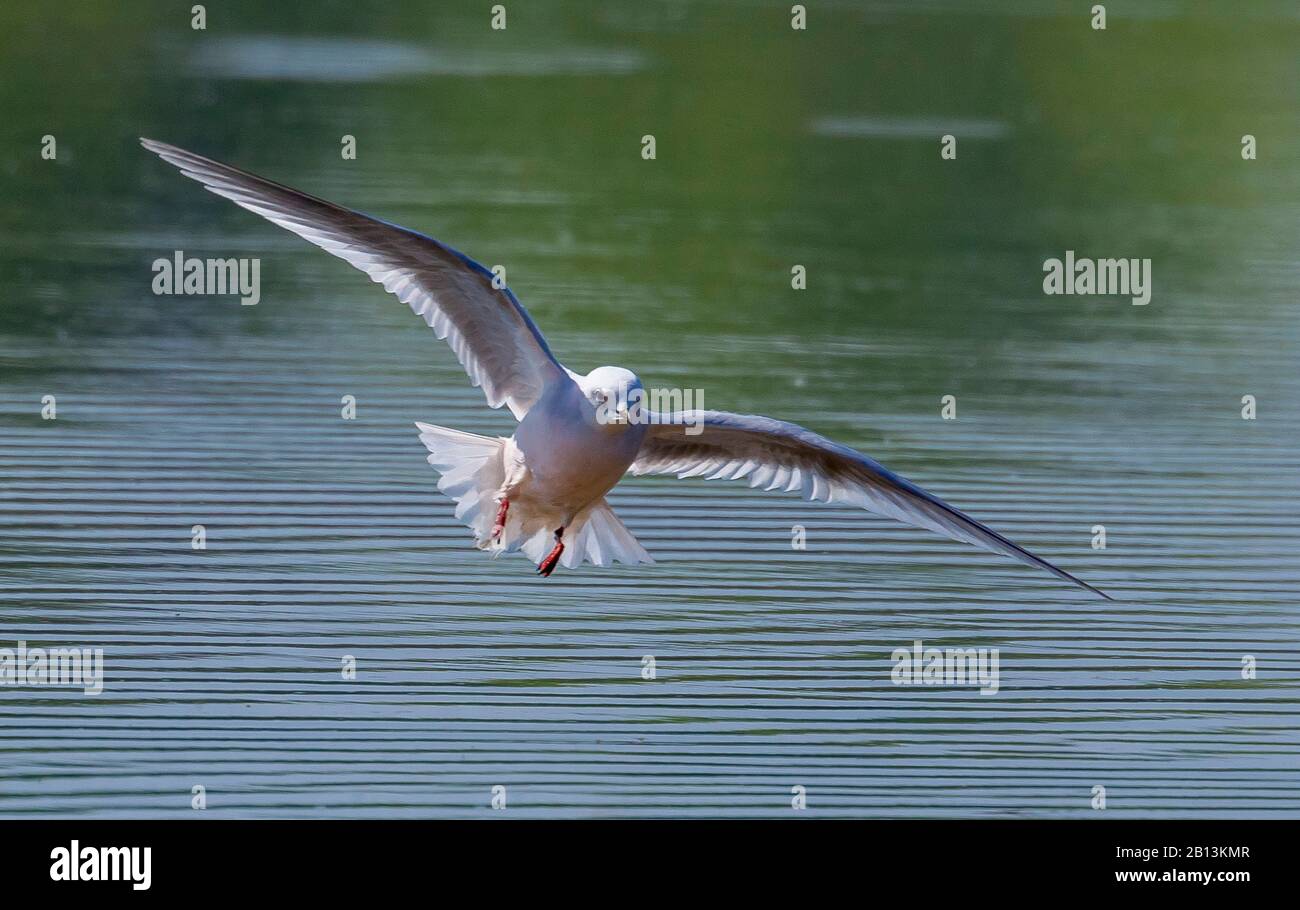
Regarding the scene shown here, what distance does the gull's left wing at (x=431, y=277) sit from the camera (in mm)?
7934

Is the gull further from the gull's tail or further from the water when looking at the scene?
the water

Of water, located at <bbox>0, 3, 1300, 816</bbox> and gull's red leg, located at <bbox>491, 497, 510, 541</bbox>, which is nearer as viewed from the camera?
water, located at <bbox>0, 3, 1300, 816</bbox>

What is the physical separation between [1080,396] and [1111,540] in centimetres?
222

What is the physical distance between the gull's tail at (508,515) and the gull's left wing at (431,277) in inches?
9.1

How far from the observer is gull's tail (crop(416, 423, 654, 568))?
879cm

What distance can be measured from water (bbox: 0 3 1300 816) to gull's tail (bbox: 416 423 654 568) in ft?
1.55

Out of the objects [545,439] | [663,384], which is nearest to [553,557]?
[545,439]

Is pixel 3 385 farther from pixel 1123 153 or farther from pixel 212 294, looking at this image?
pixel 1123 153

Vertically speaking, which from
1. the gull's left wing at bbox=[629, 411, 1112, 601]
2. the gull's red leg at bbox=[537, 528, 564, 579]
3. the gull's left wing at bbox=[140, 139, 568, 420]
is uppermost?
the gull's left wing at bbox=[140, 139, 568, 420]

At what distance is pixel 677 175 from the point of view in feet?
56.9

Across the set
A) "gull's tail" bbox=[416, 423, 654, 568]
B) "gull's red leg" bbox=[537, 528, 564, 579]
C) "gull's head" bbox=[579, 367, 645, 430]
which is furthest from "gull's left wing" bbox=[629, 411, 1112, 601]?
"gull's red leg" bbox=[537, 528, 564, 579]

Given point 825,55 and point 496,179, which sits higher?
point 825,55

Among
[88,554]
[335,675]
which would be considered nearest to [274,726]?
[335,675]

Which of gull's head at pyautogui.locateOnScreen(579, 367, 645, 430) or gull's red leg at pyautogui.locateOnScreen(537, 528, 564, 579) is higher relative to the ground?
gull's head at pyautogui.locateOnScreen(579, 367, 645, 430)
